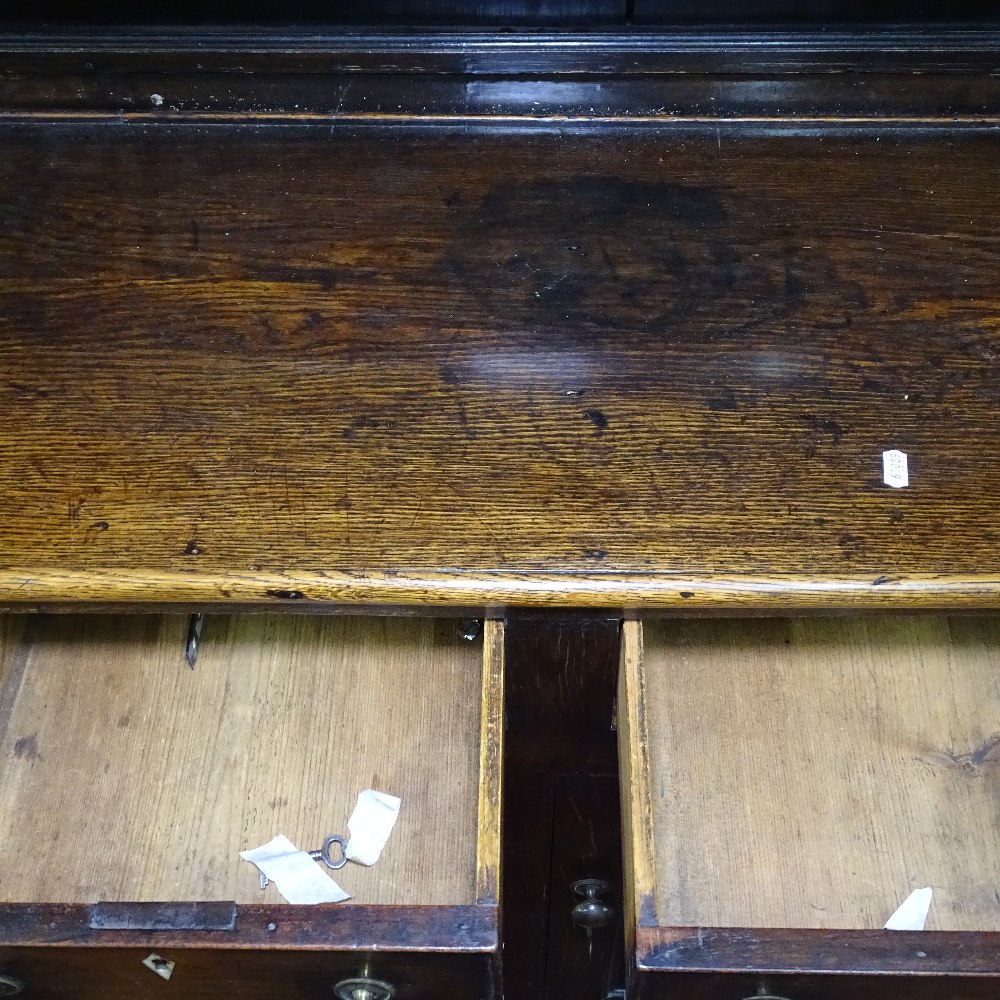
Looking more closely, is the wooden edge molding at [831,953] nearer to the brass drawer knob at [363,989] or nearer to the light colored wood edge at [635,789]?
the light colored wood edge at [635,789]

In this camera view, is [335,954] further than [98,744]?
No

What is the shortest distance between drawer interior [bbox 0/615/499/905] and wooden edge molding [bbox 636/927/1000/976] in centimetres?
18

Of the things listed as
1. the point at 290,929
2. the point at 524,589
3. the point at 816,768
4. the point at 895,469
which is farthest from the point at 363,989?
the point at 895,469

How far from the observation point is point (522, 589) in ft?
2.34

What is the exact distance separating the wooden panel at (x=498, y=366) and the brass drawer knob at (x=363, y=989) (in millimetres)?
255

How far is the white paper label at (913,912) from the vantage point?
0.75 m

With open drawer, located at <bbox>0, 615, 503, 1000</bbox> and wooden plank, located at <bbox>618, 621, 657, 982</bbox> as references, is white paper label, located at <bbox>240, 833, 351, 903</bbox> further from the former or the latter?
wooden plank, located at <bbox>618, 621, 657, 982</bbox>

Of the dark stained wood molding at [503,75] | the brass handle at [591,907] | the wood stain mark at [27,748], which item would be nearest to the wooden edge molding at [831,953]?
the brass handle at [591,907]

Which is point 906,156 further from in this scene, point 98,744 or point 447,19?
point 98,744

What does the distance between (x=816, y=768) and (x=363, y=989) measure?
0.40 m

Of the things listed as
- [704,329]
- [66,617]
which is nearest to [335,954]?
[66,617]

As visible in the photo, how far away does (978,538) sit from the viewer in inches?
28.7

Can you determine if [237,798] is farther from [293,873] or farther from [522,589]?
[522,589]

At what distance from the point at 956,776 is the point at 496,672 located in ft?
1.29
